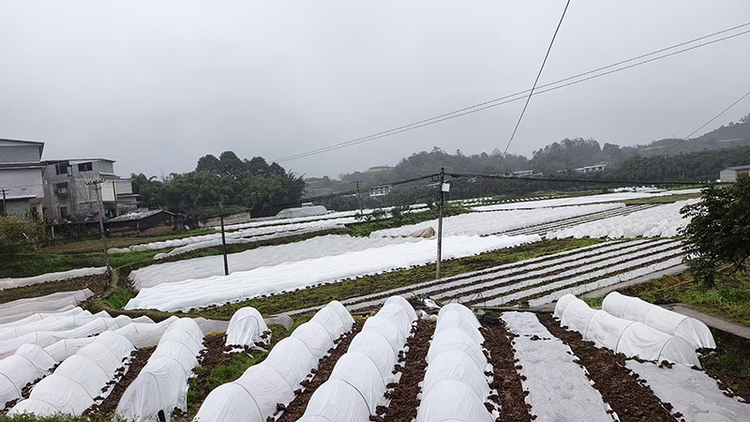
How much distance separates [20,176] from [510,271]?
39307 millimetres

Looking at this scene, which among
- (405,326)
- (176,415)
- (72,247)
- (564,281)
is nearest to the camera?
(176,415)

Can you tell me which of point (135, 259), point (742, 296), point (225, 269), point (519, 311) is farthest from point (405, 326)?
point (135, 259)

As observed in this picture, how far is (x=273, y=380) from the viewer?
8.33 m

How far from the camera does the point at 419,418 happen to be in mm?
6637

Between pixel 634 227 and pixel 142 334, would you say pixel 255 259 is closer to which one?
pixel 142 334

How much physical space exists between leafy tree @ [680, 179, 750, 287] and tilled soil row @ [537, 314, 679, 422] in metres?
3.03

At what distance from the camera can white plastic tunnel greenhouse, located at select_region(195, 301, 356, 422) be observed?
6.93 meters

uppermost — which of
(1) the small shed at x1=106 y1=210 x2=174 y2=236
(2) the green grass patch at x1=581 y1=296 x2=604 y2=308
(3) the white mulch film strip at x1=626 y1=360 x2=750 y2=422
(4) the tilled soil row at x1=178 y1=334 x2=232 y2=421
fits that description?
(1) the small shed at x1=106 y1=210 x2=174 y2=236

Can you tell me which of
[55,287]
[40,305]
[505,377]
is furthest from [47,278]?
[505,377]

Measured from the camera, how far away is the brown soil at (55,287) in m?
22.9

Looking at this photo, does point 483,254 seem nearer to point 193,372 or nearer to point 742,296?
point 742,296

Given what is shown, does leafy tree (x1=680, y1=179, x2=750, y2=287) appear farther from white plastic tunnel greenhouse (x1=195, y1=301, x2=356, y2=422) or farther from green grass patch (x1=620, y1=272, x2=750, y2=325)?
white plastic tunnel greenhouse (x1=195, y1=301, x2=356, y2=422)

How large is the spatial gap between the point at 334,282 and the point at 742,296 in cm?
1566

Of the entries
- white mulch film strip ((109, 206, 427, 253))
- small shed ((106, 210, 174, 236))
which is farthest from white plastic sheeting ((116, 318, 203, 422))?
small shed ((106, 210, 174, 236))
